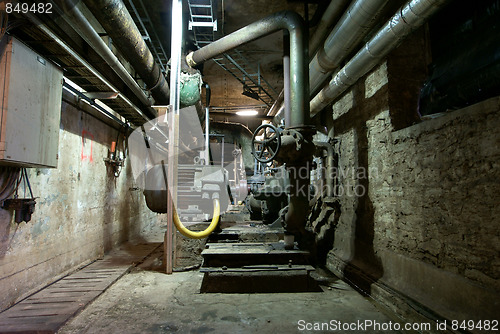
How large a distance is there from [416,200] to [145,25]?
6.13 m

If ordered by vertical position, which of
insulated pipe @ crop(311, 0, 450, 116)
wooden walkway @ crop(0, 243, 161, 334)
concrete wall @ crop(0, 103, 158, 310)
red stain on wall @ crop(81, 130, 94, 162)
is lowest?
wooden walkway @ crop(0, 243, 161, 334)

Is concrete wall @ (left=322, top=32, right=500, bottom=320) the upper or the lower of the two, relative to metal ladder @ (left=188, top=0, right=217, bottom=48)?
lower

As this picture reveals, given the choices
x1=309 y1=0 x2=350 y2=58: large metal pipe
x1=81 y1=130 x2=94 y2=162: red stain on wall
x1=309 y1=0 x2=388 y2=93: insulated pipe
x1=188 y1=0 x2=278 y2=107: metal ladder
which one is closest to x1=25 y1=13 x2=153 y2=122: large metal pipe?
x1=81 y1=130 x2=94 y2=162: red stain on wall

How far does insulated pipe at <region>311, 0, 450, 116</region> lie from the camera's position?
2.57 metres

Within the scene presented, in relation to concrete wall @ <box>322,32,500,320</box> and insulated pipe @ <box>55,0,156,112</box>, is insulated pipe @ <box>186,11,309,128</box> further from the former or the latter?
insulated pipe @ <box>55,0,156,112</box>

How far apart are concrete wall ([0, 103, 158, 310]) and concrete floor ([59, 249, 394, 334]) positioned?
3.02 ft

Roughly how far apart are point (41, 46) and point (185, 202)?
2.87 m

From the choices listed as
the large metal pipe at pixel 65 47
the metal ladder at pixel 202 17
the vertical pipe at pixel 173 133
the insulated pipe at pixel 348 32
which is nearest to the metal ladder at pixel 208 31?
the metal ladder at pixel 202 17

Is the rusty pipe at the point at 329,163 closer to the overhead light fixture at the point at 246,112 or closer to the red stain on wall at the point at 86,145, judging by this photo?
the red stain on wall at the point at 86,145

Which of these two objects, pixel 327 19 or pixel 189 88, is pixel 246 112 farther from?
pixel 327 19

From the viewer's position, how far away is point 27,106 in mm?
2656

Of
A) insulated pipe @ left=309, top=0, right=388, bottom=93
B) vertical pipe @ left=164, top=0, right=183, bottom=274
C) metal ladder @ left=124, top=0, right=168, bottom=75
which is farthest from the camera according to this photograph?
metal ladder @ left=124, top=0, right=168, bottom=75

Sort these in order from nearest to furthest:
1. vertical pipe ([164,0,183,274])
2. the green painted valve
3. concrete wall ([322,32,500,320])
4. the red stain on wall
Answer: concrete wall ([322,32,500,320]) → vertical pipe ([164,0,183,274]) → the red stain on wall → the green painted valve

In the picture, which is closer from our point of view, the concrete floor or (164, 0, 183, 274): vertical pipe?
the concrete floor
